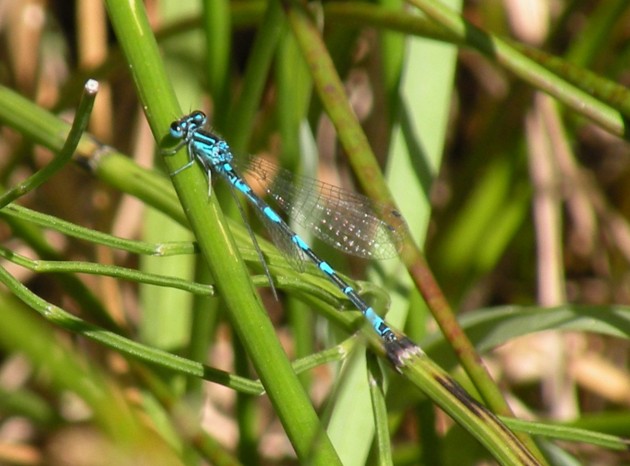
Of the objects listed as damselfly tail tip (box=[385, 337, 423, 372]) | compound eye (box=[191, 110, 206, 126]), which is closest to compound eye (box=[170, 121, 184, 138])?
damselfly tail tip (box=[385, 337, 423, 372])

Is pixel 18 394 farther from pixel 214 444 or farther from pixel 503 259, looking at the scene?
pixel 503 259

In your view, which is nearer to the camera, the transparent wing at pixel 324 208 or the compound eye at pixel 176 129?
the compound eye at pixel 176 129

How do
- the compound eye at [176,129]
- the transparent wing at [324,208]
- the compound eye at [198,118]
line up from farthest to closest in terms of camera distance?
the transparent wing at [324,208] → the compound eye at [198,118] → the compound eye at [176,129]

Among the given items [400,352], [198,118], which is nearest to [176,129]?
[400,352]

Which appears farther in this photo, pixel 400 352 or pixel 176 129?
pixel 400 352

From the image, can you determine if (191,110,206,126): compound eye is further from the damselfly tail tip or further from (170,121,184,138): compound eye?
the damselfly tail tip

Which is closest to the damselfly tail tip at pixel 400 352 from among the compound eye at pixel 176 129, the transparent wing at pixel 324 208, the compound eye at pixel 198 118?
the compound eye at pixel 176 129

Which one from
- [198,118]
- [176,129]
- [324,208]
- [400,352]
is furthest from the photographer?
[324,208]

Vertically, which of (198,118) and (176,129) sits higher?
(198,118)

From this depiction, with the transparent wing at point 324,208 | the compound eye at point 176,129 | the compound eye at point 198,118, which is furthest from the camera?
the transparent wing at point 324,208

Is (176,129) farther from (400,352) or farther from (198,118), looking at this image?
(198,118)

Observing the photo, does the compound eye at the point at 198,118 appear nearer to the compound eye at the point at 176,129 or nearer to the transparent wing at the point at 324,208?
the transparent wing at the point at 324,208
